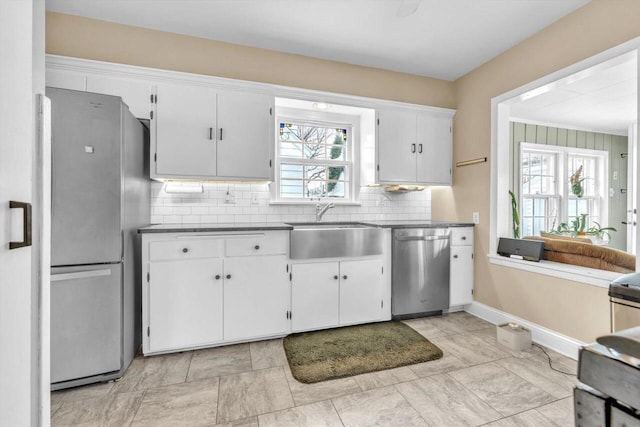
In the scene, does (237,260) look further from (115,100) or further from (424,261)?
(424,261)

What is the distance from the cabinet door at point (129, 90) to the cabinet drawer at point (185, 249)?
1.14 meters

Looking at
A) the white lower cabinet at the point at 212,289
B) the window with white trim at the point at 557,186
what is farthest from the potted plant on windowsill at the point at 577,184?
the white lower cabinet at the point at 212,289

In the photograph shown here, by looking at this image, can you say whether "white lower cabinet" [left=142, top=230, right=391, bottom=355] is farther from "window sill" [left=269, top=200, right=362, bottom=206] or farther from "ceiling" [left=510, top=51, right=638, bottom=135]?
"ceiling" [left=510, top=51, right=638, bottom=135]

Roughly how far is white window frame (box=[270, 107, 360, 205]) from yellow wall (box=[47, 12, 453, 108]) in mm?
319

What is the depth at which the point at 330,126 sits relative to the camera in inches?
137

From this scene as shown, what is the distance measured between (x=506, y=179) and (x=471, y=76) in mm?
1269

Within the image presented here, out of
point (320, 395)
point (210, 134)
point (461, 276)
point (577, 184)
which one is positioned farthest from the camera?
point (577, 184)

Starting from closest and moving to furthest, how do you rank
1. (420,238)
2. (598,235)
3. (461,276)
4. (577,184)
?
(420,238) → (461,276) → (598,235) → (577,184)

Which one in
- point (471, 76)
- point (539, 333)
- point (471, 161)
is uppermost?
point (471, 76)

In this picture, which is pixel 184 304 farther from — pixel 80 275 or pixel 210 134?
pixel 210 134

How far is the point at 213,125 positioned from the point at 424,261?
2408mm

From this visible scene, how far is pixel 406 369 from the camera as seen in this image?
208 cm

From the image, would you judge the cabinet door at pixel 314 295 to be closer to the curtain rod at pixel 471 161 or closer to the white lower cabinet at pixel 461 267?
the white lower cabinet at pixel 461 267

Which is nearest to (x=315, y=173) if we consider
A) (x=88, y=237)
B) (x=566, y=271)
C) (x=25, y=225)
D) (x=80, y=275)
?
(x=88, y=237)
